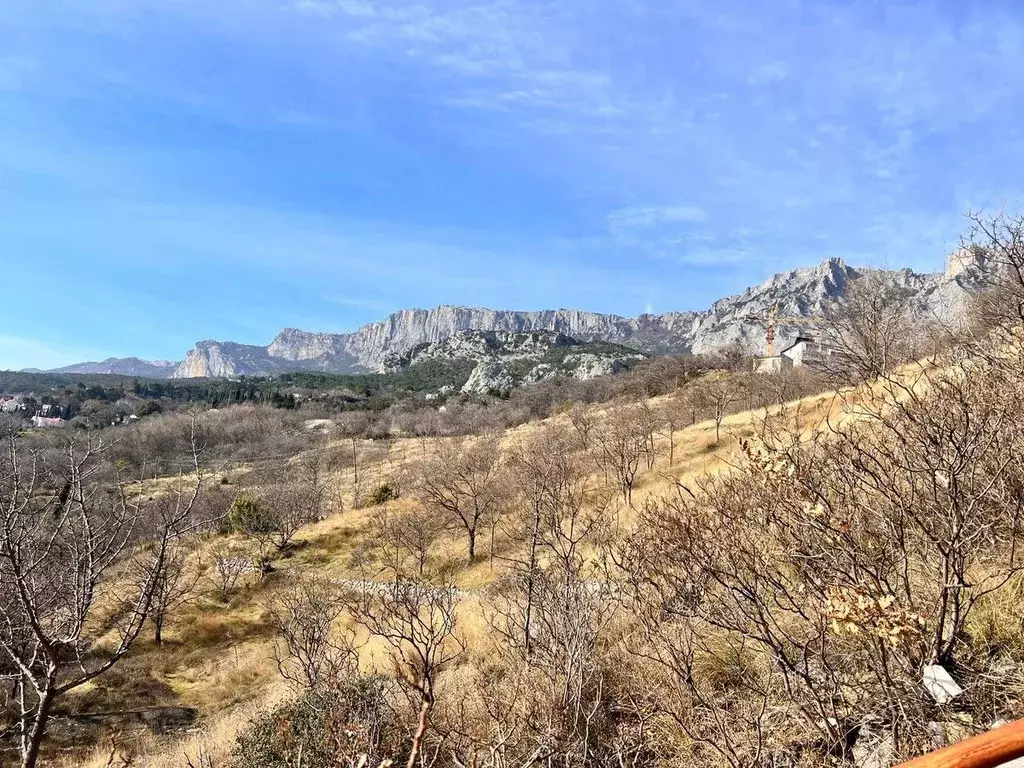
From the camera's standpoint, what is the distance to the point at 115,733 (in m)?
14.6

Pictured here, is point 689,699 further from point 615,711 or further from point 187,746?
point 187,746

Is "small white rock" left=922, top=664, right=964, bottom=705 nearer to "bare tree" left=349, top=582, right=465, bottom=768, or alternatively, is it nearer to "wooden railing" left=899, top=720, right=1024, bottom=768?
"wooden railing" left=899, top=720, right=1024, bottom=768

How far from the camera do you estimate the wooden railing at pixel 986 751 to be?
1.42 meters

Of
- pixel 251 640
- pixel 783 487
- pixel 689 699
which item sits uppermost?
pixel 783 487

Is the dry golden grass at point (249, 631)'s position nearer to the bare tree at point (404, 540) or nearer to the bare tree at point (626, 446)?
the bare tree at point (626, 446)

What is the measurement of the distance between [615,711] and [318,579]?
22.6 metres

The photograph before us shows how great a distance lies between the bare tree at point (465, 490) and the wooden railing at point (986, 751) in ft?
80.4

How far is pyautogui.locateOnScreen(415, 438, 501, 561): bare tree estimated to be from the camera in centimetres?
2753

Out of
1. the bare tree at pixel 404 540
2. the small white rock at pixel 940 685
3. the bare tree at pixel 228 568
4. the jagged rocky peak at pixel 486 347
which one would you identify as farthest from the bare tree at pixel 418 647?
the jagged rocky peak at pixel 486 347

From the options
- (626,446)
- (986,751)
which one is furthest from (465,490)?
(986,751)

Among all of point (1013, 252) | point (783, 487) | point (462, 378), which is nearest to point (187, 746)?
point (783, 487)

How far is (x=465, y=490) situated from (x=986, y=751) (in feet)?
103

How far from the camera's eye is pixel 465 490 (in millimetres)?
32062

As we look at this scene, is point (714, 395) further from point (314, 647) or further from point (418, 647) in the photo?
point (418, 647)
